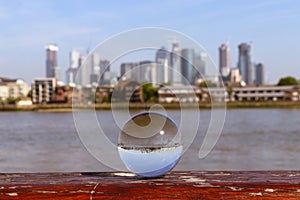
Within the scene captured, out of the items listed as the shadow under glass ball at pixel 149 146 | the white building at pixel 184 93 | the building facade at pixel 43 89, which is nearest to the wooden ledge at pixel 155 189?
the shadow under glass ball at pixel 149 146

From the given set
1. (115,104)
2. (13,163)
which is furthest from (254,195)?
(13,163)

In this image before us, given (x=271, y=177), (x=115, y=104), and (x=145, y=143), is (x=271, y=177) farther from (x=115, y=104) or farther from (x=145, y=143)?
(x=115, y=104)

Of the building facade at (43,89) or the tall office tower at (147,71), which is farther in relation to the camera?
the building facade at (43,89)

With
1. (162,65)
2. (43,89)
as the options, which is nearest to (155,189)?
(162,65)

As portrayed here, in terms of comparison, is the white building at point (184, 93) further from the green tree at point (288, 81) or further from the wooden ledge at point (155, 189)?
the green tree at point (288, 81)

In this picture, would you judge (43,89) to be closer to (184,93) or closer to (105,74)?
(184,93)

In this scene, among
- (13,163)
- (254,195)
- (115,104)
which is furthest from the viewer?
(13,163)

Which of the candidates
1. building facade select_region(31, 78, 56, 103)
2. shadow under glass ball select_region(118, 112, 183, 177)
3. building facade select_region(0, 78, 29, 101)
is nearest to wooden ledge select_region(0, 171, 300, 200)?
shadow under glass ball select_region(118, 112, 183, 177)

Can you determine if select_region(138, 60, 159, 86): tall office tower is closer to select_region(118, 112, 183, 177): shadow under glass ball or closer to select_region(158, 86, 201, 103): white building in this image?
select_region(158, 86, 201, 103): white building
